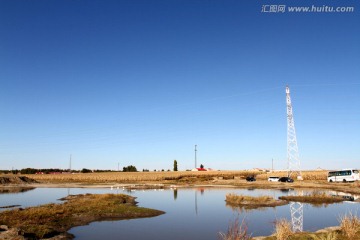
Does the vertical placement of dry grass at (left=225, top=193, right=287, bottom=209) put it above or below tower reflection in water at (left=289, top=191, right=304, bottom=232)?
above

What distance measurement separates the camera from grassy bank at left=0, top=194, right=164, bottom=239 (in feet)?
83.3

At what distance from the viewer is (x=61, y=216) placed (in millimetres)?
32000

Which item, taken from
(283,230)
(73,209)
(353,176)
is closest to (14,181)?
(73,209)

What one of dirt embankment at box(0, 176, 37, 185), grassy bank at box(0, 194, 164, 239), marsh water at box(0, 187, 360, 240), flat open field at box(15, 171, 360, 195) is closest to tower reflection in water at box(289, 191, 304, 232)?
marsh water at box(0, 187, 360, 240)

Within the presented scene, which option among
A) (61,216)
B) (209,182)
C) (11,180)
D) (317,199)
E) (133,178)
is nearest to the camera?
(61,216)

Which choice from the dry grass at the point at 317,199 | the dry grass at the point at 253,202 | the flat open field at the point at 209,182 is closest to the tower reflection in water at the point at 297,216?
the dry grass at the point at 253,202

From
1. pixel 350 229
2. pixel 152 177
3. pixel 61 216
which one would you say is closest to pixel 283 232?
pixel 350 229

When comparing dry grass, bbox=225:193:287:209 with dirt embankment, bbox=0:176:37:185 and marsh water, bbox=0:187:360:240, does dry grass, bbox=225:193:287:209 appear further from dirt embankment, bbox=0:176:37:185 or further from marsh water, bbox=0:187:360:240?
dirt embankment, bbox=0:176:37:185

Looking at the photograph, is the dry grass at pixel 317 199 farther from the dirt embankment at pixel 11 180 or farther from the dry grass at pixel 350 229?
the dirt embankment at pixel 11 180

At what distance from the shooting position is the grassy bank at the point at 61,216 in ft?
83.3

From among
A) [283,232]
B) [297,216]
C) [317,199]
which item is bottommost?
[297,216]

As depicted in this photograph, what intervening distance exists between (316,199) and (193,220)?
21030 mm

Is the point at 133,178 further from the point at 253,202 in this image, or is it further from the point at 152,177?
the point at 253,202

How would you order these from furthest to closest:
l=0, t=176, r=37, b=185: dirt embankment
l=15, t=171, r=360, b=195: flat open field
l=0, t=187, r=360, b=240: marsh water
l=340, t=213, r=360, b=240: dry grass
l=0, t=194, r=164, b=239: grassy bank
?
l=0, t=176, r=37, b=185: dirt embankment → l=15, t=171, r=360, b=195: flat open field → l=0, t=187, r=360, b=240: marsh water → l=0, t=194, r=164, b=239: grassy bank → l=340, t=213, r=360, b=240: dry grass
